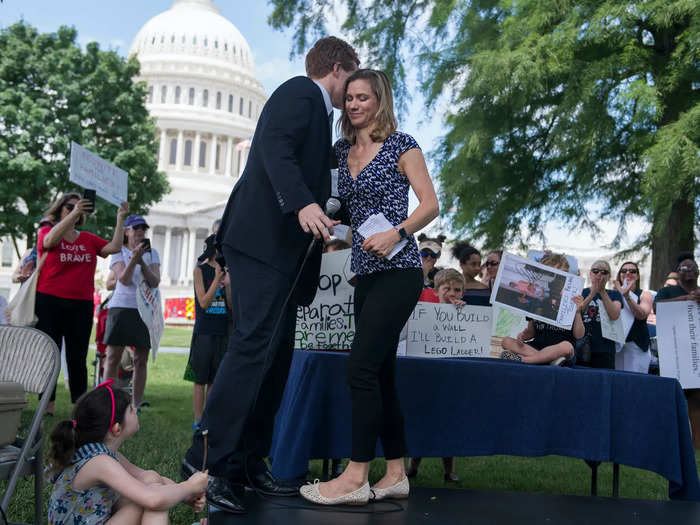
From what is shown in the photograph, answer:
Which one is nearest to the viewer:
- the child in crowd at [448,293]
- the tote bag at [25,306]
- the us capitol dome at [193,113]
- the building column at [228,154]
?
the child in crowd at [448,293]

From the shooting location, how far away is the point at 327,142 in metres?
3.34

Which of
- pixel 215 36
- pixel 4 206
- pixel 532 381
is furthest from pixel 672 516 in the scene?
pixel 215 36

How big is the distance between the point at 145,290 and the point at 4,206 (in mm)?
25803

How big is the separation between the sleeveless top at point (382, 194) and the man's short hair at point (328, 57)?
1.51 feet

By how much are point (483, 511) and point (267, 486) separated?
3.32ft

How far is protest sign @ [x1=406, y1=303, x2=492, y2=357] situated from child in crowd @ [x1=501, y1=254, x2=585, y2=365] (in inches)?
9.6

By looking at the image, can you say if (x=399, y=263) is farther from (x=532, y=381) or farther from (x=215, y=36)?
(x=215, y=36)

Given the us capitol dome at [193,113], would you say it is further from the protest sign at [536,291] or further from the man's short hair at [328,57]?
the man's short hair at [328,57]

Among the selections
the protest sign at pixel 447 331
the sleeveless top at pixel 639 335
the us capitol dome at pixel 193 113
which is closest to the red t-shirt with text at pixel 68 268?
the protest sign at pixel 447 331

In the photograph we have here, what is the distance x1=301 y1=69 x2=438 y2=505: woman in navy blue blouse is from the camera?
3.16 meters

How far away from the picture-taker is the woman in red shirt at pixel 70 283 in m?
6.32

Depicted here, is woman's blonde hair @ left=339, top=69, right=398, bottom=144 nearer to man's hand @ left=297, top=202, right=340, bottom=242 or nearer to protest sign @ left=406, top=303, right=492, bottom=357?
man's hand @ left=297, top=202, right=340, bottom=242

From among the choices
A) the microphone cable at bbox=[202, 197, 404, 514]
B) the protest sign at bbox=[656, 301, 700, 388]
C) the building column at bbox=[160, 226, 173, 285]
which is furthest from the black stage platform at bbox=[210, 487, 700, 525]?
the building column at bbox=[160, 226, 173, 285]

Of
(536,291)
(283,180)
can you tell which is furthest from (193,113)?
(283,180)
